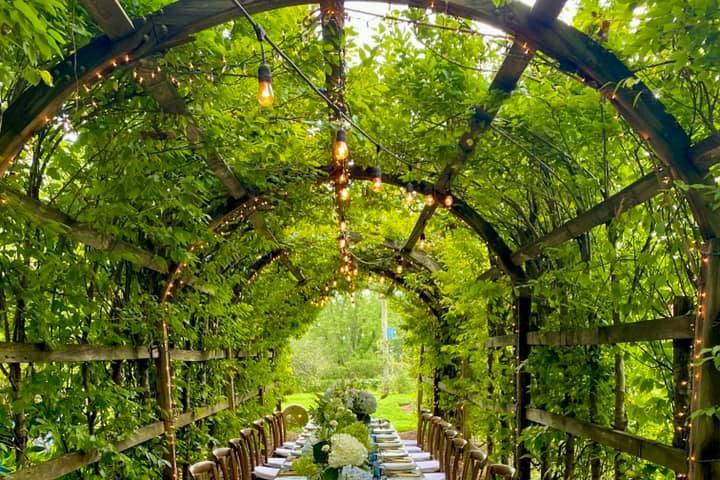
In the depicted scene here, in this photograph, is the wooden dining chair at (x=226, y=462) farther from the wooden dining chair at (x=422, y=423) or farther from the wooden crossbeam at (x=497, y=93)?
the wooden dining chair at (x=422, y=423)

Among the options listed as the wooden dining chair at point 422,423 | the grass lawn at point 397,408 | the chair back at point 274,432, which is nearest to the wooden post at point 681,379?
the wooden dining chair at point 422,423

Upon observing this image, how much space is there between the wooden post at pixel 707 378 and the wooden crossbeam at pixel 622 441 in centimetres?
15

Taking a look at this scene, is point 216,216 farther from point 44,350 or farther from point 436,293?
point 436,293

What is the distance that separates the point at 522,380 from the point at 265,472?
8.49ft

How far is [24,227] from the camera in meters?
2.27

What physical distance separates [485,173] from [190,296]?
254 centimetres

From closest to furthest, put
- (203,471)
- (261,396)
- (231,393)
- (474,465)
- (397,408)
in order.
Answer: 1. (203,471)
2. (474,465)
3. (231,393)
4. (261,396)
5. (397,408)

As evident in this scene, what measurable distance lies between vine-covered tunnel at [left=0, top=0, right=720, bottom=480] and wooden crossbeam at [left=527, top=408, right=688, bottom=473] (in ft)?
0.05

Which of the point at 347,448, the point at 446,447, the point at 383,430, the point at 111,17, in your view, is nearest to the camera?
the point at 111,17

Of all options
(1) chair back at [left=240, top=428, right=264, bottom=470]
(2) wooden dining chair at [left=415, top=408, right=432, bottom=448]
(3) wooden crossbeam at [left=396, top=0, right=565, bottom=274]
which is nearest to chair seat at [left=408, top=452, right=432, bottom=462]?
(2) wooden dining chair at [left=415, top=408, right=432, bottom=448]

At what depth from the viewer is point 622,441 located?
2.55 meters

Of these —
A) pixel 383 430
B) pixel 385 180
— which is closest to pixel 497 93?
pixel 385 180

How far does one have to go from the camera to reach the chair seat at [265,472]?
502 cm

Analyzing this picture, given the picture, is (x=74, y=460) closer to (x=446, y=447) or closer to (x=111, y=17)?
(x=111, y=17)
